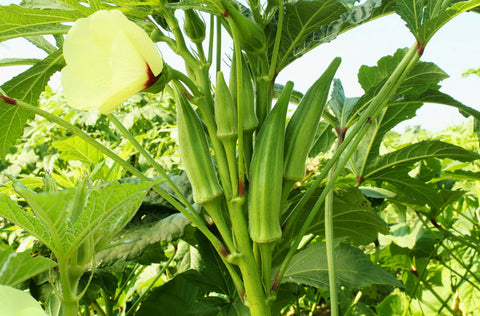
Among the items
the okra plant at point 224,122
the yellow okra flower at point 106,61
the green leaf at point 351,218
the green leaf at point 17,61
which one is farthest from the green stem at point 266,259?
the green leaf at point 17,61

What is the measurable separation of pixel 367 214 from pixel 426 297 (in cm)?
78

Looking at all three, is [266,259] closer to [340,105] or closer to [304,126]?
[304,126]

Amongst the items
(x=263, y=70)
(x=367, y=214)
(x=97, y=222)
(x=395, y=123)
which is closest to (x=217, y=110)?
(x=263, y=70)

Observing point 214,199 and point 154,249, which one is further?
point 154,249

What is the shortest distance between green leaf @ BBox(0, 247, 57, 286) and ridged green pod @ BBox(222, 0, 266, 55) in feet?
0.96

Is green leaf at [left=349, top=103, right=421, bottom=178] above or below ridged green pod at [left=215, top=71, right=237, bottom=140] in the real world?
below

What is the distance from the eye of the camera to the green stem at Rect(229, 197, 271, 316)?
457 millimetres

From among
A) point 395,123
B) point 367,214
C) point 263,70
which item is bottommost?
point 367,214

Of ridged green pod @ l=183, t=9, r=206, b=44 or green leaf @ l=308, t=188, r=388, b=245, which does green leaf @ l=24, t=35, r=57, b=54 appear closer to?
ridged green pod @ l=183, t=9, r=206, b=44

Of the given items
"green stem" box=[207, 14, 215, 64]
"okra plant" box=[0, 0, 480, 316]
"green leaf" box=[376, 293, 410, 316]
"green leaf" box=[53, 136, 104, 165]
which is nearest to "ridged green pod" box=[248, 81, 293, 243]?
"okra plant" box=[0, 0, 480, 316]

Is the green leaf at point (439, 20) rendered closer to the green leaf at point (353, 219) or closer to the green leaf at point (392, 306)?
the green leaf at point (353, 219)

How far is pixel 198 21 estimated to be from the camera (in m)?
0.48

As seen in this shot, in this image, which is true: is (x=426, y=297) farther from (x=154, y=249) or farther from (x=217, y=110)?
(x=217, y=110)

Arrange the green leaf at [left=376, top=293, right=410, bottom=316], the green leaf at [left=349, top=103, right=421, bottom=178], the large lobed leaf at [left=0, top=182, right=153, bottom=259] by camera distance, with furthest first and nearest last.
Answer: the green leaf at [left=376, top=293, right=410, bottom=316], the green leaf at [left=349, top=103, right=421, bottom=178], the large lobed leaf at [left=0, top=182, right=153, bottom=259]
